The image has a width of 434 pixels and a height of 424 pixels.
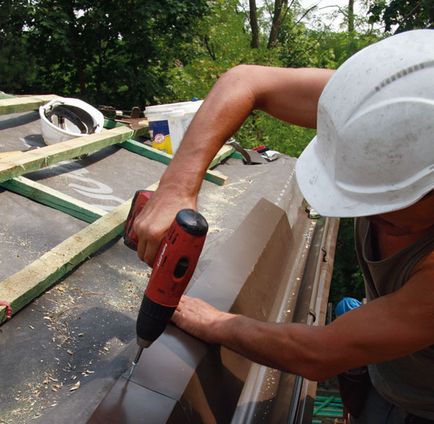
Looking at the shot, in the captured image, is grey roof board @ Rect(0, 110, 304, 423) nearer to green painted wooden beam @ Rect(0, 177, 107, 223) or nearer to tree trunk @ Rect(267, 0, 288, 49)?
green painted wooden beam @ Rect(0, 177, 107, 223)

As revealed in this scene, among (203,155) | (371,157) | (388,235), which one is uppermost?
(371,157)

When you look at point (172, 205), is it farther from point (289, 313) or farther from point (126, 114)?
point (126, 114)

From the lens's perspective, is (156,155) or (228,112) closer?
(228,112)

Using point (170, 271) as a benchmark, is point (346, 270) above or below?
below

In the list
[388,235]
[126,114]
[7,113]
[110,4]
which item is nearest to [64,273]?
[388,235]

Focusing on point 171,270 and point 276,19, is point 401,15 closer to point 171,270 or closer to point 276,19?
point 276,19

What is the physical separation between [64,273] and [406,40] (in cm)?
160

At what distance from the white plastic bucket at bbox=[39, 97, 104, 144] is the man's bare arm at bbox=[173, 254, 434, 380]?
6.89 feet

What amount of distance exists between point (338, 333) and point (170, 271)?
0.53 meters

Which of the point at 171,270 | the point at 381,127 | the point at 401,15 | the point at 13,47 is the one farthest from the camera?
the point at 401,15

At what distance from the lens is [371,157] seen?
135 centimetres

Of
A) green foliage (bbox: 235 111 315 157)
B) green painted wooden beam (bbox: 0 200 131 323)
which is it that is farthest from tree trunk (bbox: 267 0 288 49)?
green painted wooden beam (bbox: 0 200 131 323)

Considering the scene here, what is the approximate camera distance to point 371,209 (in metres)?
1.42

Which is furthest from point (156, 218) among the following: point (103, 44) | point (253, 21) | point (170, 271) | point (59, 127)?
point (253, 21)
